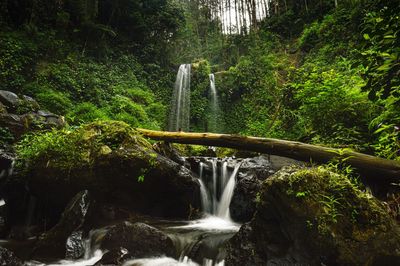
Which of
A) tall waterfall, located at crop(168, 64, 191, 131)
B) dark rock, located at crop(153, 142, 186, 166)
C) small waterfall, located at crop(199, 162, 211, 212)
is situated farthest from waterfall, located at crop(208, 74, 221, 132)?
small waterfall, located at crop(199, 162, 211, 212)

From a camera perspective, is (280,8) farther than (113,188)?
Yes

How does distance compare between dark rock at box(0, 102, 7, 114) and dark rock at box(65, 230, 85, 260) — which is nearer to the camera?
dark rock at box(65, 230, 85, 260)

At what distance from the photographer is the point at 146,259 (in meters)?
4.52

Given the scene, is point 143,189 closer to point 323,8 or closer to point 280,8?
point 323,8

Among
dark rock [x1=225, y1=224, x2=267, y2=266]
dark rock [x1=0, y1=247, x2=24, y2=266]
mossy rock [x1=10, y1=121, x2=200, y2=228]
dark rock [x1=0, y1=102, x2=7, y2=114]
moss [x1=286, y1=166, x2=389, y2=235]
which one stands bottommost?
dark rock [x1=0, y1=247, x2=24, y2=266]

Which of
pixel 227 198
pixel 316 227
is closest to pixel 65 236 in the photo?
pixel 227 198

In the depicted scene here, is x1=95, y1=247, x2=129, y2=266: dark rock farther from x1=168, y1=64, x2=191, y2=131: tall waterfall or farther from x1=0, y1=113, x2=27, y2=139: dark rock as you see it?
x1=168, y1=64, x2=191, y2=131: tall waterfall

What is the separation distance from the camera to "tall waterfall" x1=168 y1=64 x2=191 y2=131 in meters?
18.3

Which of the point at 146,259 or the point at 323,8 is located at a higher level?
the point at 323,8

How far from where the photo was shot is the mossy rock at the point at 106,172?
585 cm

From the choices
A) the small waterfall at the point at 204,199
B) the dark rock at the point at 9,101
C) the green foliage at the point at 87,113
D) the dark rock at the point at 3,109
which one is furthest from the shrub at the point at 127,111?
the small waterfall at the point at 204,199

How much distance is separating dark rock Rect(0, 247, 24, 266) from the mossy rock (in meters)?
1.80

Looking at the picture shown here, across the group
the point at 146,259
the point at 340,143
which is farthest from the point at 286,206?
the point at 340,143

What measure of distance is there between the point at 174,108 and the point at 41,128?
11.6 m
